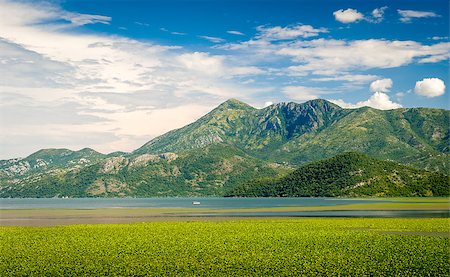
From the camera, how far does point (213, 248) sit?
6538 cm

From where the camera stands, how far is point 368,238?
246 ft

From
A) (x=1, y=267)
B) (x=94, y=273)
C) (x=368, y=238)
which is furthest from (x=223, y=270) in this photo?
(x=368, y=238)

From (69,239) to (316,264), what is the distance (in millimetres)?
43713

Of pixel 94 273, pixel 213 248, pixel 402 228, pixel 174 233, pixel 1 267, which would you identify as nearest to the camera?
pixel 94 273

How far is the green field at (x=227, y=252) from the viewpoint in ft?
164

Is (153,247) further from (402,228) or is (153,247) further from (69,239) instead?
(402,228)

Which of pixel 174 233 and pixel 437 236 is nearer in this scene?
pixel 437 236

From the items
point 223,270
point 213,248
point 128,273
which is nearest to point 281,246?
point 213,248

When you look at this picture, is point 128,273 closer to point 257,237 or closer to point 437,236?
point 257,237

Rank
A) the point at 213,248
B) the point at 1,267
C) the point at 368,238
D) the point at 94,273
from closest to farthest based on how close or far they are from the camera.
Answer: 1. the point at 94,273
2. the point at 1,267
3. the point at 213,248
4. the point at 368,238

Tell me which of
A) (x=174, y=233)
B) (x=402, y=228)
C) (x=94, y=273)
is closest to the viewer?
(x=94, y=273)

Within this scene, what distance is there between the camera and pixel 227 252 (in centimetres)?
6166

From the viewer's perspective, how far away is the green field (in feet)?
164

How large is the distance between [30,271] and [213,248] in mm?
24764
